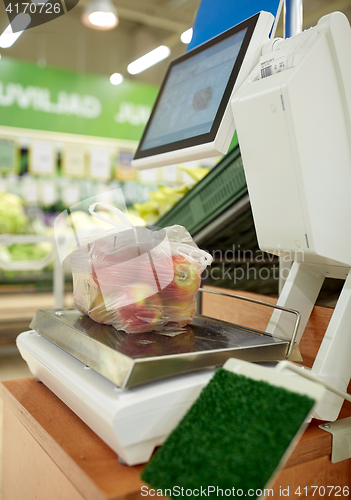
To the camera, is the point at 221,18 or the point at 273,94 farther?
the point at 221,18

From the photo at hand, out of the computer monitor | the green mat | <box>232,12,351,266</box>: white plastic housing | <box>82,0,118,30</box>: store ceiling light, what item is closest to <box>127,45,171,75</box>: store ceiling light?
<box>82,0,118,30</box>: store ceiling light

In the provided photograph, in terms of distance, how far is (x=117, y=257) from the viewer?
2.56ft

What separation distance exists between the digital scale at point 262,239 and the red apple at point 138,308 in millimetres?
27

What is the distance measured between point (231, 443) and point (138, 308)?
1.05 ft

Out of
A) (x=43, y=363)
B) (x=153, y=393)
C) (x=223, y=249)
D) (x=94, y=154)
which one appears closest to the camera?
(x=153, y=393)

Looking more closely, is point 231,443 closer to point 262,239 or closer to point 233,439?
point 233,439

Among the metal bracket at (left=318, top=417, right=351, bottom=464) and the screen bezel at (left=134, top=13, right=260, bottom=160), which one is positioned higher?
the screen bezel at (left=134, top=13, right=260, bottom=160)

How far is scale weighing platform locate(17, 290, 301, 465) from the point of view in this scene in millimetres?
600

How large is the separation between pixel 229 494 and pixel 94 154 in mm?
4966

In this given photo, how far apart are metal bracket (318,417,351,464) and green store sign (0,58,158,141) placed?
4.62 meters

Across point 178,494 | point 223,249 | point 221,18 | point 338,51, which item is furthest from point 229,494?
point 223,249

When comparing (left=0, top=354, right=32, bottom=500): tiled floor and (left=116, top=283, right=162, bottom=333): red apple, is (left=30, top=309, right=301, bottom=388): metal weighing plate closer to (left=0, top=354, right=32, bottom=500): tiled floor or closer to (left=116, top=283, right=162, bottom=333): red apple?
(left=116, top=283, right=162, bottom=333): red apple

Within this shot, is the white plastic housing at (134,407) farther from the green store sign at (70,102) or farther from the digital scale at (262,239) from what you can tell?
the green store sign at (70,102)

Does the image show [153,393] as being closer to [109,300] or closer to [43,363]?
[109,300]
